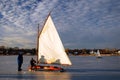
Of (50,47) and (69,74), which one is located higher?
(50,47)

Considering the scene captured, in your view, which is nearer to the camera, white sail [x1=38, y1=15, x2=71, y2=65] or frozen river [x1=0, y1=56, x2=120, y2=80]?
frozen river [x1=0, y1=56, x2=120, y2=80]

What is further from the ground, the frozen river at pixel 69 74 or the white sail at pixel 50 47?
the white sail at pixel 50 47

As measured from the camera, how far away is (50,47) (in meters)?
41.1

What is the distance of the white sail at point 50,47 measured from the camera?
133ft

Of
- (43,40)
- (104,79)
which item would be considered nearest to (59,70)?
(43,40)

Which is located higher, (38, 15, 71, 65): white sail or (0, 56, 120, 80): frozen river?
(38, 15, 71, 65): white sail

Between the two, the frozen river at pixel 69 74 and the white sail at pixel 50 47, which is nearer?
the frozen river at pixel 69 74

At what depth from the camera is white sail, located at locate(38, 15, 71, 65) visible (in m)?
40.5

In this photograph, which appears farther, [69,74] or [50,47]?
[50,47]

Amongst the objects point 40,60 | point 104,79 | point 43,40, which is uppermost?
point 43,40

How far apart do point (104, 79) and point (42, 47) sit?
524 inches

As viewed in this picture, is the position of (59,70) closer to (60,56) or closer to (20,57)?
(60,56)

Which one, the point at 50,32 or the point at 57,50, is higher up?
the point at 50,32

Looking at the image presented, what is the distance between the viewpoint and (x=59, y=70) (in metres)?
39.8
